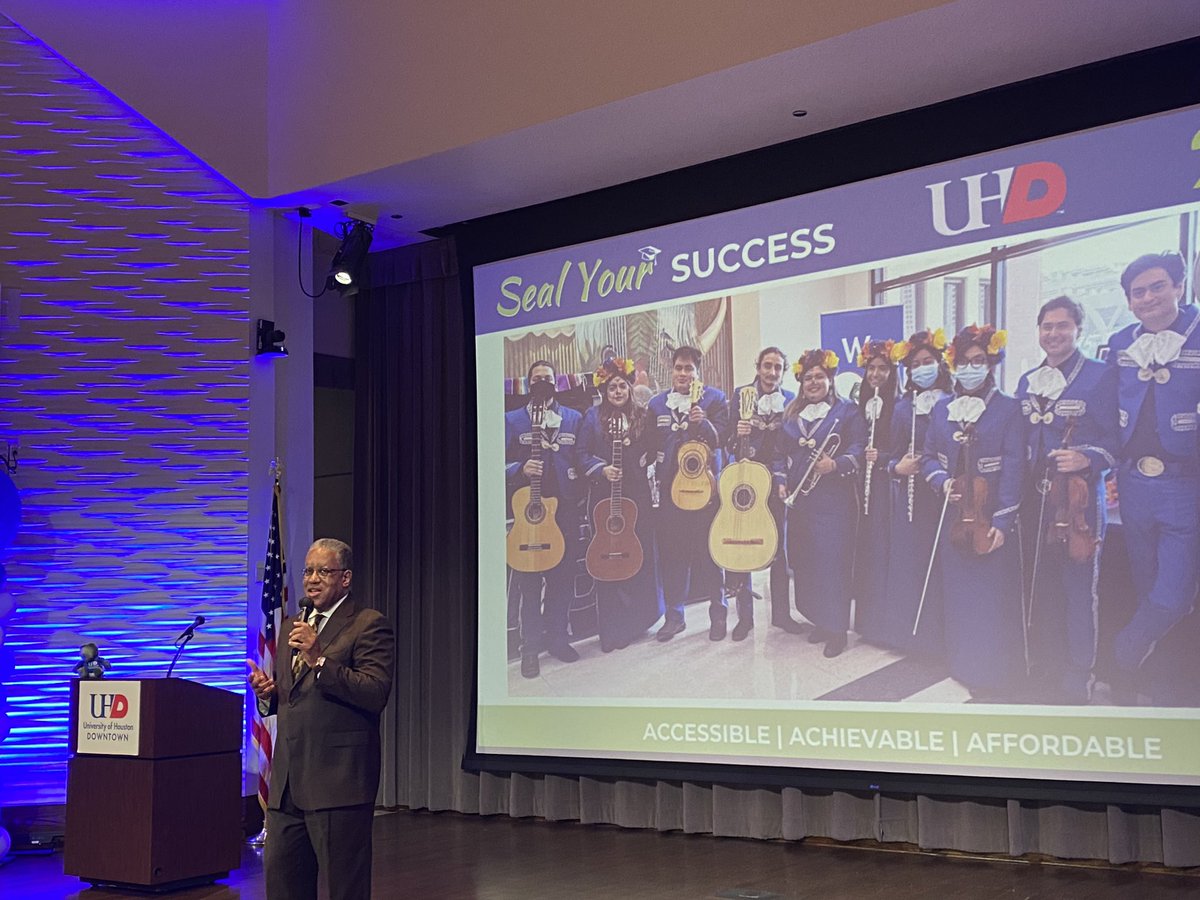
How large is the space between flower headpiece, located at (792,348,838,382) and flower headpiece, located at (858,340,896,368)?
0.15 metres

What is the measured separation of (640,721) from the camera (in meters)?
7.25

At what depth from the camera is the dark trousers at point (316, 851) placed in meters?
3.84

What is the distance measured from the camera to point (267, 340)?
26.1 feet

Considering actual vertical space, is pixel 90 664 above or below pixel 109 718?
above

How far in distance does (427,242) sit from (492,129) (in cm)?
211

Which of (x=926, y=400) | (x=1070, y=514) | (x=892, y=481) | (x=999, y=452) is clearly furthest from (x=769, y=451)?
(x=1070, y=514)

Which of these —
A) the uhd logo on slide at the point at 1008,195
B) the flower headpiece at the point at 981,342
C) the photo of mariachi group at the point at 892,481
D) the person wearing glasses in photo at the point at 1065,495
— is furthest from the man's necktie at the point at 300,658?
the uhd logo on slide at the point at 1008,195

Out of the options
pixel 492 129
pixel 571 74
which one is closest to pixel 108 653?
pixel 492 129

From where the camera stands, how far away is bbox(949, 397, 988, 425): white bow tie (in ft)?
20.4

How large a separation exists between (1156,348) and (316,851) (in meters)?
4.27

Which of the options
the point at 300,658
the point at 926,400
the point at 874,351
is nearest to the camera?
the point at 300,658

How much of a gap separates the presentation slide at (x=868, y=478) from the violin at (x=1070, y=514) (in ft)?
0.05

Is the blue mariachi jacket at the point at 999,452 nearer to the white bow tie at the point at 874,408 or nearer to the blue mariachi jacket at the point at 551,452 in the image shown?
the white bow tie at the point at 874,408

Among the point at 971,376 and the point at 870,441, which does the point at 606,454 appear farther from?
the point at 971,376
